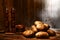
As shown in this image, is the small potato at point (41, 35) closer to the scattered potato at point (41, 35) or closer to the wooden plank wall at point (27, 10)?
the scattered potato at point (41, 35)

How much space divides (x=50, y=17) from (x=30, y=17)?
24cm

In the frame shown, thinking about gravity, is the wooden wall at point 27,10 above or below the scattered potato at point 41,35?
above

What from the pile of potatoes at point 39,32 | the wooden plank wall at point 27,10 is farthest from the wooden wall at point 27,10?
the pile of potatoes at point 39,32

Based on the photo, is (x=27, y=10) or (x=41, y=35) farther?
(x=27, y=10)

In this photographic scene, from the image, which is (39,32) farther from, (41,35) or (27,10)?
(27,10)

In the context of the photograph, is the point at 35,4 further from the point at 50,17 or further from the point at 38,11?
the point at 50,17

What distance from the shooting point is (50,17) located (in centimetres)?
197

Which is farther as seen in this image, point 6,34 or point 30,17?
point 30,17

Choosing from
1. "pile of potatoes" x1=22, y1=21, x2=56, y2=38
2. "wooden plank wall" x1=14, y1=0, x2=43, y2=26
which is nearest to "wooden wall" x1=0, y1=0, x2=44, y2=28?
"wooden plank wall" x1=14, y1=0, x2=43, y2=26

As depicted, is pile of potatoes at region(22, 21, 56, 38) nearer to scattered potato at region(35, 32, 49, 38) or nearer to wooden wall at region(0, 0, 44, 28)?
scattered potato at region(35, 32, 49, 38)

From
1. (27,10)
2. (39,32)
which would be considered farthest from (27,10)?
(39,32)

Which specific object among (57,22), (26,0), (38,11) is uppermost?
(26,0)

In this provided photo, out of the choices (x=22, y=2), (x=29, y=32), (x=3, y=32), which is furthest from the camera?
(x=22, y=2)

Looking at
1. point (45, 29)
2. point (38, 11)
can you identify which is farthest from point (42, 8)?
point (45, 29)
